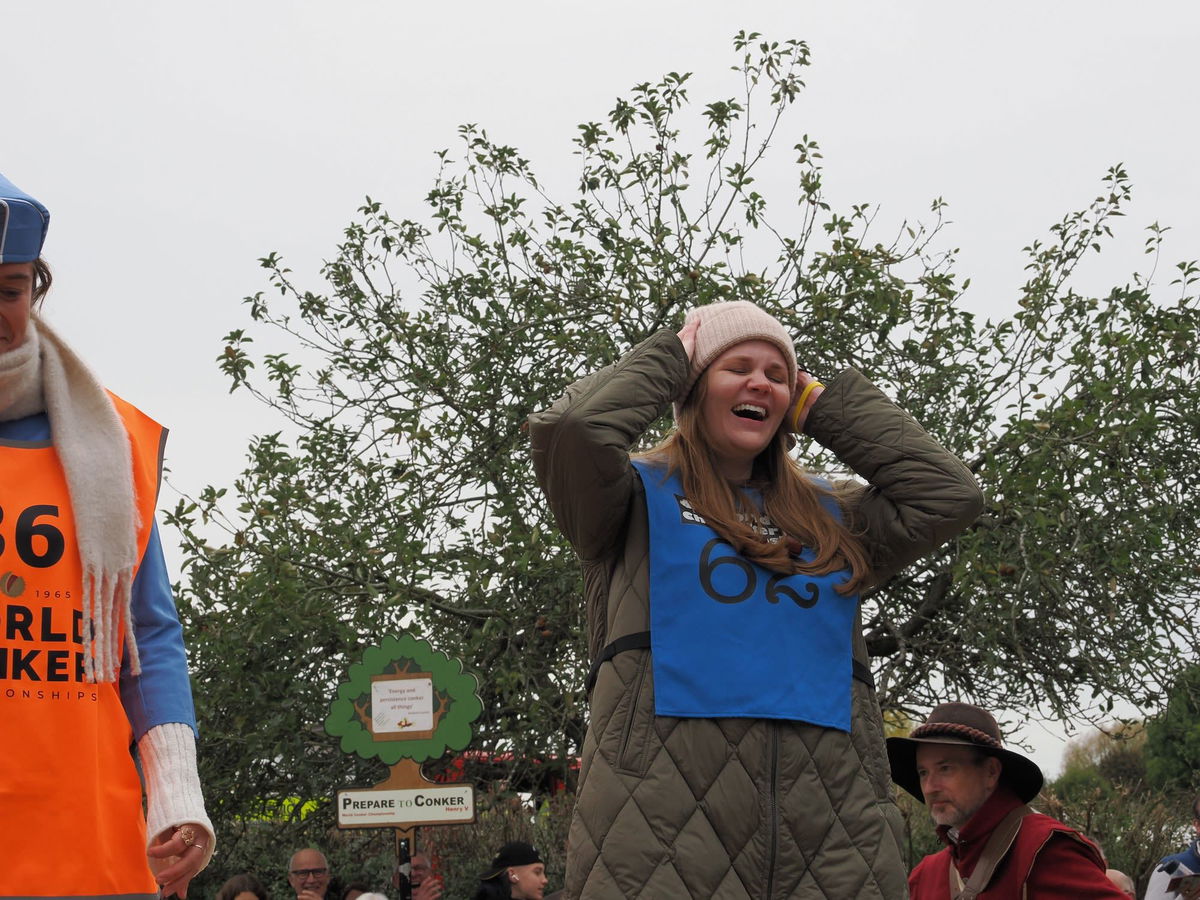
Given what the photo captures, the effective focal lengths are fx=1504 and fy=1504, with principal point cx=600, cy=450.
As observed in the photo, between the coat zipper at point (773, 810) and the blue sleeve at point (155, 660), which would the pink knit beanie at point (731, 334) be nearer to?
the coat zipper at point (773, 810)

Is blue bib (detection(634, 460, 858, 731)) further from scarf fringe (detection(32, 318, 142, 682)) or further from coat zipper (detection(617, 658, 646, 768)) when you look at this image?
scarf fringe (detection(32, 318, 142, 682))

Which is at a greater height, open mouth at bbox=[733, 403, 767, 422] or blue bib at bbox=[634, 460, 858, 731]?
open mouth at bbox=[733, 403, 767, 422]

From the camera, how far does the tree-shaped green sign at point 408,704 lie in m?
7.21

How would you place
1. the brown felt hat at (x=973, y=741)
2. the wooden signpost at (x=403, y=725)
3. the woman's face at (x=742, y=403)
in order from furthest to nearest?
the wooden signpost at (x=403, y=725) → the brown felt hat at (x=973, y=741) → the woman's face at (x=742, y=403)

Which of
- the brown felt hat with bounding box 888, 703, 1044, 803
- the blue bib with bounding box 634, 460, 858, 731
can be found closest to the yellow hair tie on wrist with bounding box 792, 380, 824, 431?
the blue bib with bounding box 634, 460, 858, 731

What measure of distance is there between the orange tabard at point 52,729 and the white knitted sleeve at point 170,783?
21 millimetres

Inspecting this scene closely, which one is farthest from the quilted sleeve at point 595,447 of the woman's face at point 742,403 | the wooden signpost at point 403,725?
the wooden signpost at point 403,725

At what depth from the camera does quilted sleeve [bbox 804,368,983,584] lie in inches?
118

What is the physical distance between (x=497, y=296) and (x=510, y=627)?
2011mm

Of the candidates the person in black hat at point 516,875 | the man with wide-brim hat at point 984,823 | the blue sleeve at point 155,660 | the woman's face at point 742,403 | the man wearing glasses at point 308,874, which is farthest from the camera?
the man wearing glasses at point 308,874

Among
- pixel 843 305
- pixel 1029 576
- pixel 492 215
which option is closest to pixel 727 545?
pixel 1029 576

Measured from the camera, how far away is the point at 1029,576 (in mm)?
7664

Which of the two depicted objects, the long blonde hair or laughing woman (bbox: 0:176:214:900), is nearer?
laughing woman (bbox: 0:176:214:900)

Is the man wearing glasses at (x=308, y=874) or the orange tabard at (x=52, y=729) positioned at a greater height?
the orange tabard at (x=52, y=729)
